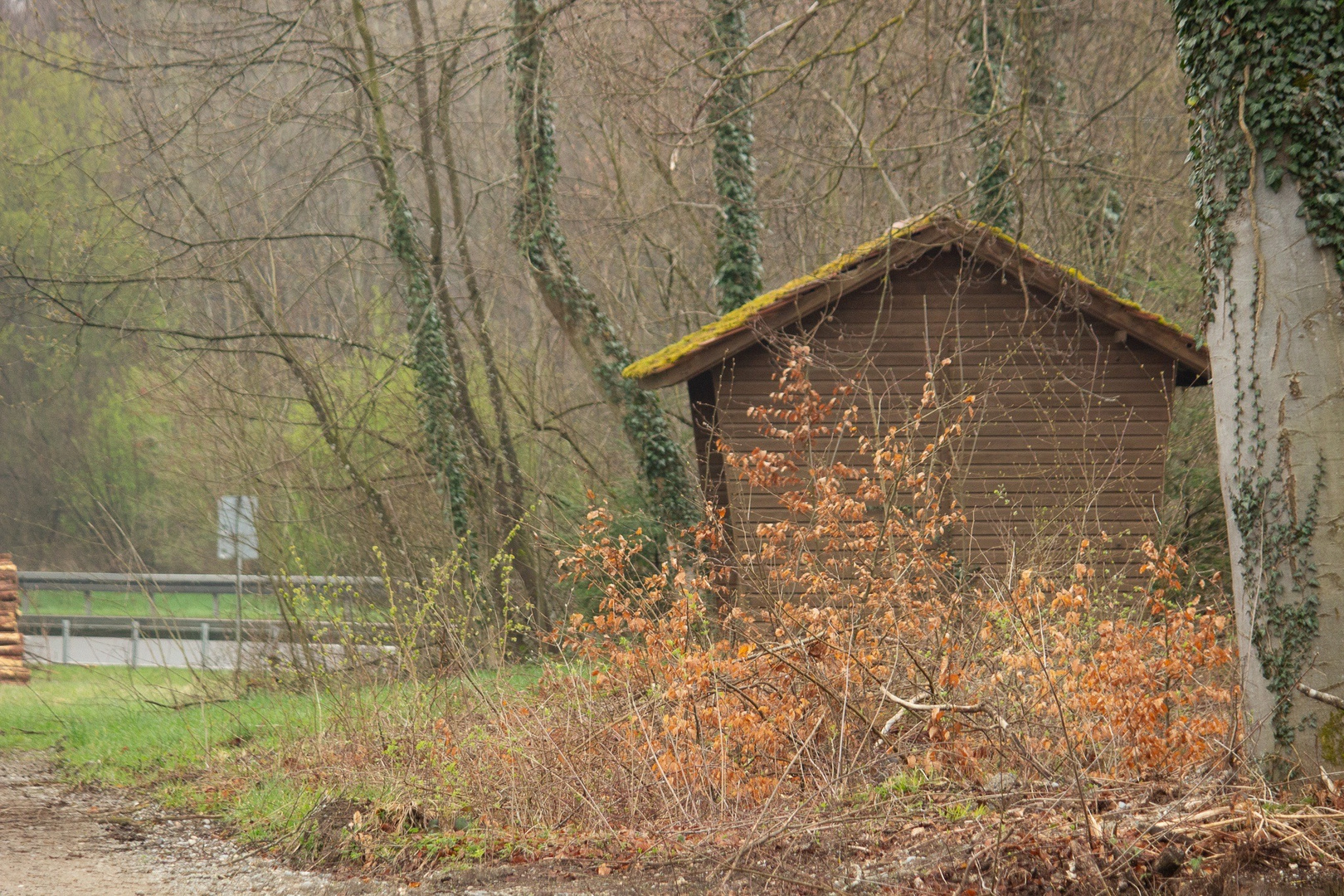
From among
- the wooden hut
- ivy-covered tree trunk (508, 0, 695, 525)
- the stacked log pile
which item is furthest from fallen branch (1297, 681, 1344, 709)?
the stacked log pile

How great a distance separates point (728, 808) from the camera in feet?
19.4

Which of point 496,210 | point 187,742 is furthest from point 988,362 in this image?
point 187,742

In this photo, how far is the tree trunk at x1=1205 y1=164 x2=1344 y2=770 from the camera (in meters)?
5.16

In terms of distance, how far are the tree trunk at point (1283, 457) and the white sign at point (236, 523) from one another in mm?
10860

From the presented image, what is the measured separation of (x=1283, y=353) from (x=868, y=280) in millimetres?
7590

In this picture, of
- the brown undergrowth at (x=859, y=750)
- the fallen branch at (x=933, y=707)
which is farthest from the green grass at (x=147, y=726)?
the fallen branch at (x=933, y=707)

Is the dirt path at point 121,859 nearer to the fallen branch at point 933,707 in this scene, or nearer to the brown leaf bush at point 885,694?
the brown leaf bush at point 885,694

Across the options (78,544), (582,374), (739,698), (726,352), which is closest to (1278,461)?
(739,698)

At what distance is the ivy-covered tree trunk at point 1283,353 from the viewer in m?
5.17

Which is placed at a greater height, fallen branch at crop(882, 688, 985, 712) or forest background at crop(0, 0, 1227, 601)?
forest background at crop(0, 0, 1227, 601)

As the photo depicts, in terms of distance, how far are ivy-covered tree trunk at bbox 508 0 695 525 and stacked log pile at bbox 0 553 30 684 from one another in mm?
9327

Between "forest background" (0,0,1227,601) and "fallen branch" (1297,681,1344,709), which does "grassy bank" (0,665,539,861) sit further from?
"fallen branch" (1297,681,1344,709)

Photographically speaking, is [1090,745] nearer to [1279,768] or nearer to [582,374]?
[1279,768]

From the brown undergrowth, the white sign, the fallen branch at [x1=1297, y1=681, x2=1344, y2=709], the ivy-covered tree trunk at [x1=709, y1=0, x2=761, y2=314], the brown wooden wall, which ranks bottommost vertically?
the brown undergrowth
